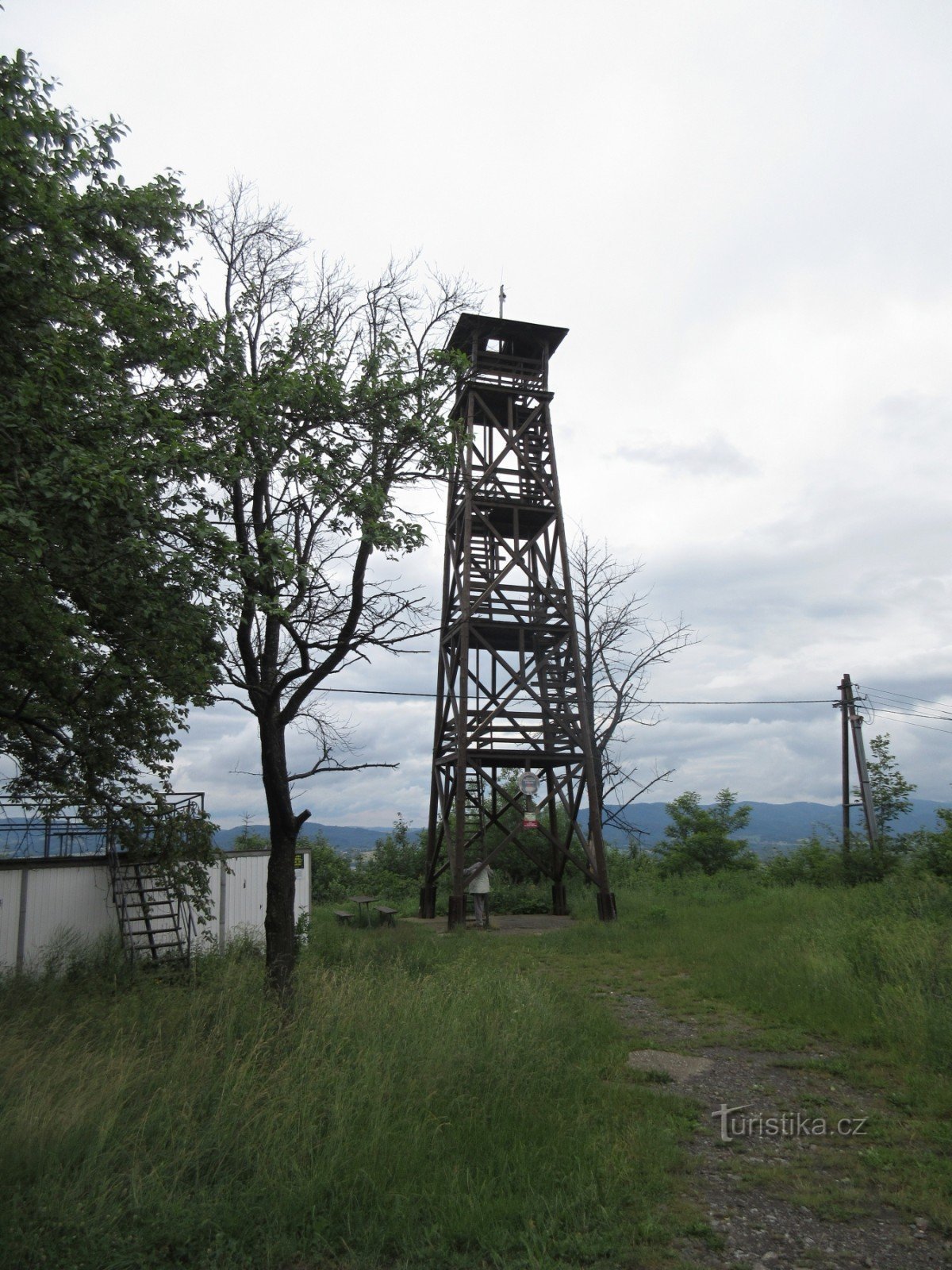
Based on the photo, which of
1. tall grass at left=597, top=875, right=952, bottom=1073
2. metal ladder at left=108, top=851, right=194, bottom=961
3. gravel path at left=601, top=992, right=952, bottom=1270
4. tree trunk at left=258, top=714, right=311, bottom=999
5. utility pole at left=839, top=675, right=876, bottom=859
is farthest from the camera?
utility pole at left=839, top=675, right=876, bottom=859

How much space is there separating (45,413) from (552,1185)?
6236 mm

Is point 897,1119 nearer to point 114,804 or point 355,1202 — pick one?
point 355,1202

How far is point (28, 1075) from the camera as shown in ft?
17.7

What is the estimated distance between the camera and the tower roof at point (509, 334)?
18531 mm

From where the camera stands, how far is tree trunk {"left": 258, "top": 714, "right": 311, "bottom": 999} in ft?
27.5

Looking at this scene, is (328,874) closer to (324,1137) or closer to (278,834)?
(278,834)

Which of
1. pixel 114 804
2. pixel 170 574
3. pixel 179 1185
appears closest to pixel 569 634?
pixel 114 804

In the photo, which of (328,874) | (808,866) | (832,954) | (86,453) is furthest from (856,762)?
(86,453)

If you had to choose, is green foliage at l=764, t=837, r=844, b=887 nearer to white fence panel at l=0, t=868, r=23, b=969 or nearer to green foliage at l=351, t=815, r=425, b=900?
green foliage at l=351, t=815, r=425, b=900

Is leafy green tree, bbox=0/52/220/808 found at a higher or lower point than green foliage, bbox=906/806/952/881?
higher

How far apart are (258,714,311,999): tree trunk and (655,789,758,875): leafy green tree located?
59.7 ft

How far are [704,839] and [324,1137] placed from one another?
21.6m

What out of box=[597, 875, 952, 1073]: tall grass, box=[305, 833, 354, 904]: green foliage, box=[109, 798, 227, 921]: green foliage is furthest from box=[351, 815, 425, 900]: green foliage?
box=[109, 798, 227, 921]: green foliage

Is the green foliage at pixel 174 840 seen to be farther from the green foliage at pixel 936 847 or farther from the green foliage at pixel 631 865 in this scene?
the green foliage at pixel 631 865
